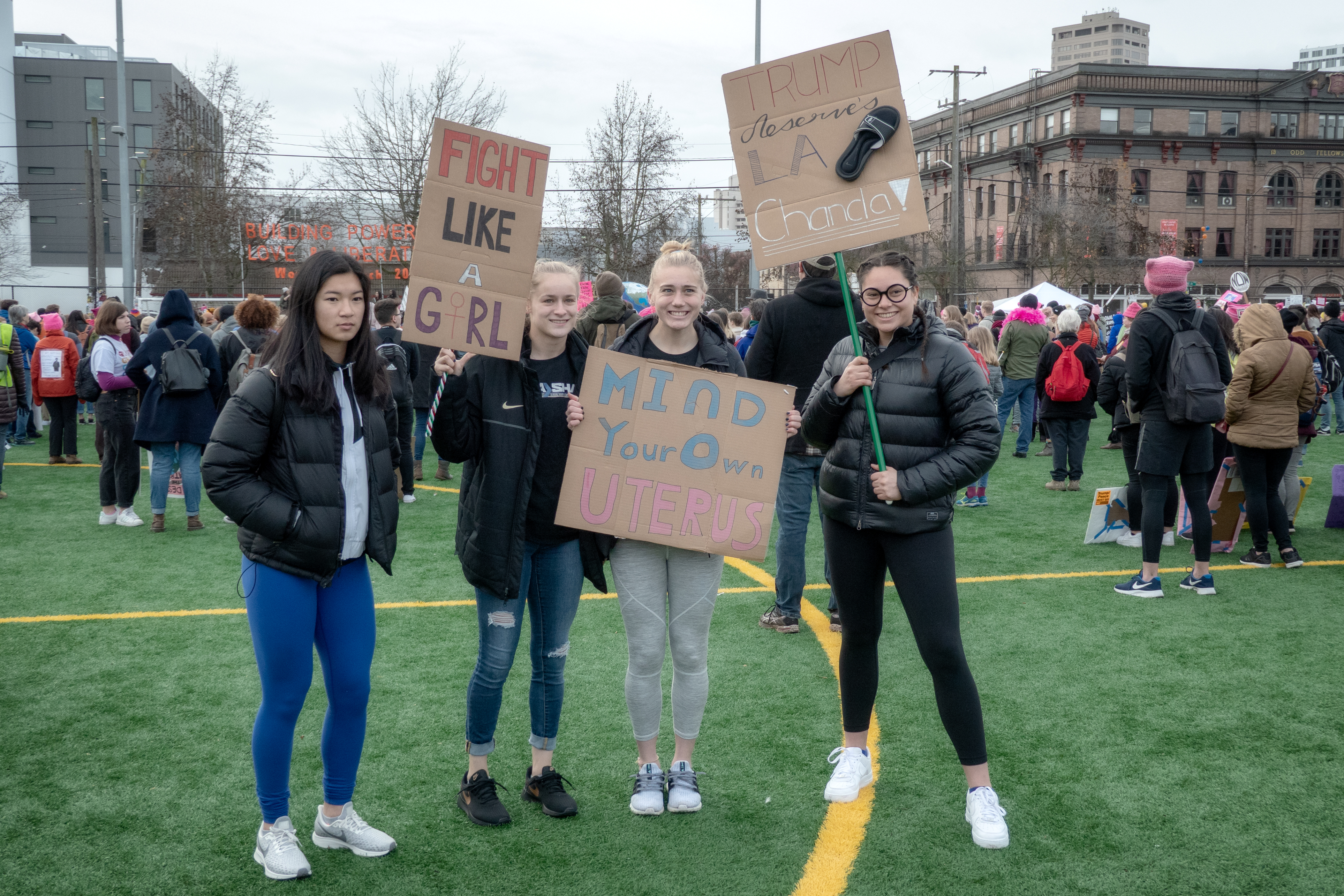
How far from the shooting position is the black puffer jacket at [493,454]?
3.43 meters

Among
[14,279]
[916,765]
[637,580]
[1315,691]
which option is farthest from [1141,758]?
[14,279]

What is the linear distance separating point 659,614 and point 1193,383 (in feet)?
14.3

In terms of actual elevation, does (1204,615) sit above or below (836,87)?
below

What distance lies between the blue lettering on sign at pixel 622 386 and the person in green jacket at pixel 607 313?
9.90 ft

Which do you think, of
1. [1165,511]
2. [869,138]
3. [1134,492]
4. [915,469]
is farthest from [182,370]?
[1134,492]

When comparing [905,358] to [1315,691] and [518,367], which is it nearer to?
[518,367]

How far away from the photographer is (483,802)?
3.68 m

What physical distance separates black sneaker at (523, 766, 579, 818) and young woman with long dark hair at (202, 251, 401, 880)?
1.94ft

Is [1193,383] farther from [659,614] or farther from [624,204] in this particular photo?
[624,204]

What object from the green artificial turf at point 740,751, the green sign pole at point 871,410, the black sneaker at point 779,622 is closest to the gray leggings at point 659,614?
the green artificial turf at point 740,751

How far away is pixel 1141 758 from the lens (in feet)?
13.8

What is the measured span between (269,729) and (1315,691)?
15.8 ft

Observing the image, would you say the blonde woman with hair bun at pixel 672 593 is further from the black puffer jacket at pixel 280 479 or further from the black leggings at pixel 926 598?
the black puffer jacket at pixel 280 479

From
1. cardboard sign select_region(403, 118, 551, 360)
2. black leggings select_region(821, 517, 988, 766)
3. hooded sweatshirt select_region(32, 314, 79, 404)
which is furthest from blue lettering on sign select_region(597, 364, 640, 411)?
hooded sweatshirt select_region(32, 314, 79, 404)
